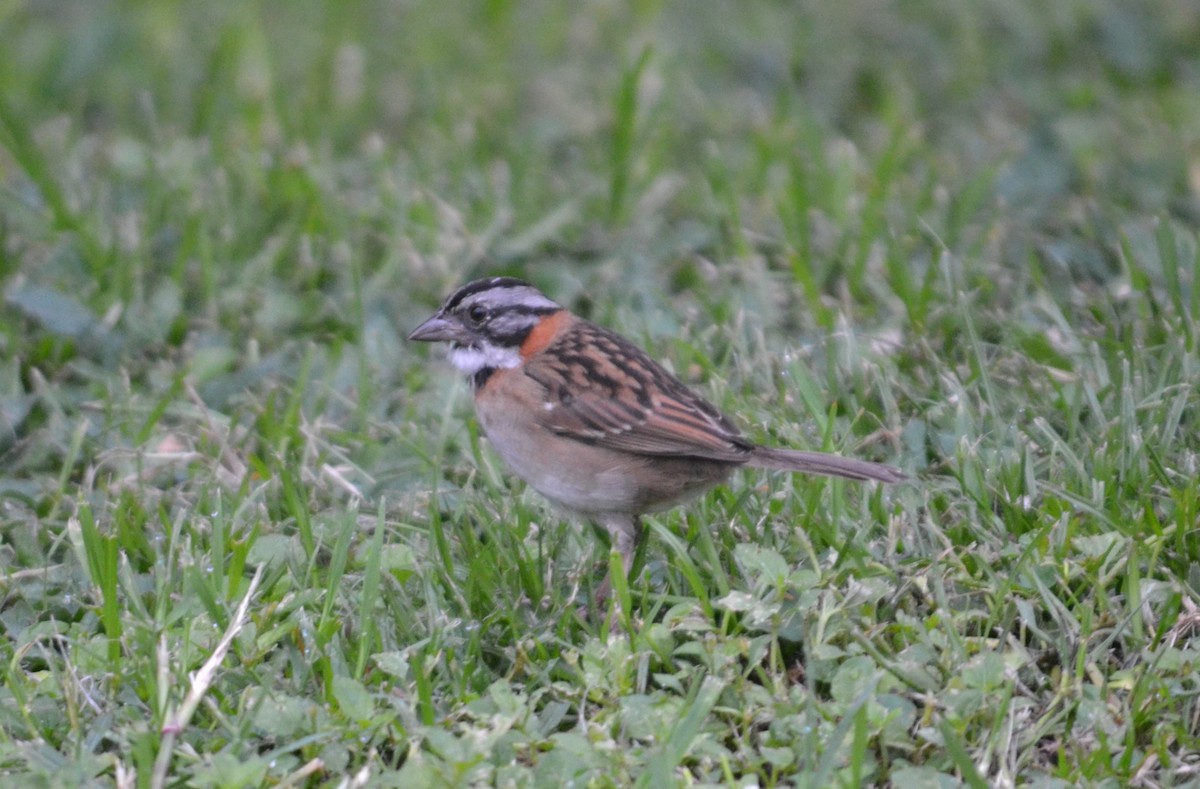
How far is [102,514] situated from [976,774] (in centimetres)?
298

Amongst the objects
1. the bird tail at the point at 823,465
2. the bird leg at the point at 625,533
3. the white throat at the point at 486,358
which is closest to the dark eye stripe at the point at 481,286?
the white throat at the point at 486,358

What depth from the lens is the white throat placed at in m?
5.18

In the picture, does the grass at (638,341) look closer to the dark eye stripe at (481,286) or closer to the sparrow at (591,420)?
the sparrow at (591,420)

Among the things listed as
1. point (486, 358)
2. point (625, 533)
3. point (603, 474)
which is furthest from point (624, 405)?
point (486, 358)

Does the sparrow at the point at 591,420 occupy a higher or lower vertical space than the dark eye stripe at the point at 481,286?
lower

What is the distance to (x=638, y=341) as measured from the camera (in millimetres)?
6164

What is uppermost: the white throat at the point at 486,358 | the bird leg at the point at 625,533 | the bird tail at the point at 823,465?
the white throat at the point at 486,358

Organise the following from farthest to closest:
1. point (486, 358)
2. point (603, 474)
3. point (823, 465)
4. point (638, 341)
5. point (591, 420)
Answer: point (638, 341) < point (486, 358) < point (591, 420) < point (603, 474) < point (823, 465)

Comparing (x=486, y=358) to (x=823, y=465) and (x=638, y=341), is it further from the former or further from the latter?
(x=823, y=465)

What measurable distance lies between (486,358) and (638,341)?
1.09 meters

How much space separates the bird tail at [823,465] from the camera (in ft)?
14.3

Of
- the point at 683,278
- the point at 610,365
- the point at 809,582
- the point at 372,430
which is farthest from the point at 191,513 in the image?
the point at 683,278

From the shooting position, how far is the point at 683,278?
6836 mm

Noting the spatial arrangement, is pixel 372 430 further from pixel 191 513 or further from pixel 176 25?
pixel 176 25
